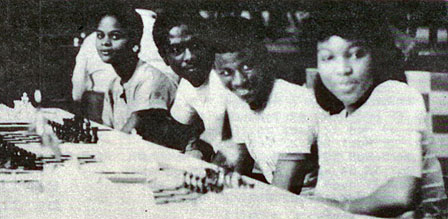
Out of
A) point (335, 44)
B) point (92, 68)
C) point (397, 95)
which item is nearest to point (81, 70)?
point (92, 68)

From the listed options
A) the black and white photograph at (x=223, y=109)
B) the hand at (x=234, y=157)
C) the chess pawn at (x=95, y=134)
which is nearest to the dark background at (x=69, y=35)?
the black and white photograph at (x=223, y=109)

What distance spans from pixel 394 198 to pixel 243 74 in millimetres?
1100

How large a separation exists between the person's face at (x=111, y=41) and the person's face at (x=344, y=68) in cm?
116

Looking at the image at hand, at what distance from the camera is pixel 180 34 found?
2928 millimetres

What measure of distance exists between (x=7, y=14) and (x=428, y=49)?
2.52 m

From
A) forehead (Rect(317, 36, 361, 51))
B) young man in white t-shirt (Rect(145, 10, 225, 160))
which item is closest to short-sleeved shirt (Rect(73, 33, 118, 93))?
young man in white t-shirt (Rect(145, 10, 225, 160))

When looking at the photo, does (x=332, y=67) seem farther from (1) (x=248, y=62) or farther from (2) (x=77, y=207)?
(2) (x=77, y=207)

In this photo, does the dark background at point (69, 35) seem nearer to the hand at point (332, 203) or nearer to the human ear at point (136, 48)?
the human ear at point (136, 48)

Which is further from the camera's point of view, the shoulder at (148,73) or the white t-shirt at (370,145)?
the shoulder at (148,73)

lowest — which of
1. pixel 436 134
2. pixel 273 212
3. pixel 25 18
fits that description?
pixel 273 212

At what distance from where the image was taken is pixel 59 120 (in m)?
3.06

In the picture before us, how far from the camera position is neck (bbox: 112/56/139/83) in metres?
3.05

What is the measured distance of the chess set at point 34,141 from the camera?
3.06 m

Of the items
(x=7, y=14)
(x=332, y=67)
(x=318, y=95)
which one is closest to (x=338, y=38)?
(x=332, y=67)
